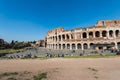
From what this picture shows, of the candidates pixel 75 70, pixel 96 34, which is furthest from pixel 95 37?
pixel 75 70

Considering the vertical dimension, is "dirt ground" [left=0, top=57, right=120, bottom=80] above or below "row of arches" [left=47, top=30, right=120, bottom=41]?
below

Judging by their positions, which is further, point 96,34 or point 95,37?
point 96,34

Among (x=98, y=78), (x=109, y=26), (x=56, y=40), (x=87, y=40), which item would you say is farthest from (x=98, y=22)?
(x=98, y=78)

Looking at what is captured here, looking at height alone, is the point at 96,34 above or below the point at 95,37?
above

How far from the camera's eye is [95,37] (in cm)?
4741

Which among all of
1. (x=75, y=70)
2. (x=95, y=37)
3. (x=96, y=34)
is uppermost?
(x=96, y=34)

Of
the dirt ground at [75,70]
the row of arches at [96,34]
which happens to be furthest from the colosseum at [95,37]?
the dirt ground at [75,70]

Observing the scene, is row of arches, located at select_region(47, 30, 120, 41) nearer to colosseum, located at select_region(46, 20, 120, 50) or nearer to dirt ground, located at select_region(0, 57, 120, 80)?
colosseum, located at select_region(46, 20, 120, 50)

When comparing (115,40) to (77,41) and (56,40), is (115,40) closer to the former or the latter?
(77,41)

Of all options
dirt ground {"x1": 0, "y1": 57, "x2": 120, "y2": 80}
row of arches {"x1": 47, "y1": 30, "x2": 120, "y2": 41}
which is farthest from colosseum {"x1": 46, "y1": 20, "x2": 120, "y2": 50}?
dirt ground {"x1": 0, "y1": 57, "x2": 120, "y2": 80}

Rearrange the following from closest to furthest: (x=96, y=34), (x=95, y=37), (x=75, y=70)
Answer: (x=75, y=70) < (x=95, y=37) < (x=96, y=34)

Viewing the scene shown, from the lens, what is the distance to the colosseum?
4484 cm

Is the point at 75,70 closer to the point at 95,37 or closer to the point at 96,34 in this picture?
the point at 95,37

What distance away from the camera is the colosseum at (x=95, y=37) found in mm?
44844
